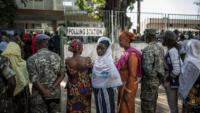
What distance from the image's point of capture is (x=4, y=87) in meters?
5.64

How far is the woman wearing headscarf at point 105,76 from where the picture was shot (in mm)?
6766

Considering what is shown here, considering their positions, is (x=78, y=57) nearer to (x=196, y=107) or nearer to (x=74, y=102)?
(x=74, y=102)

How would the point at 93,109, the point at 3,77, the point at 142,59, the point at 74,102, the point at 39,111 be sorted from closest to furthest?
the point at 3,77, the point at 39,111, the point at 74,102, the point at 142,59, the point at 93,109

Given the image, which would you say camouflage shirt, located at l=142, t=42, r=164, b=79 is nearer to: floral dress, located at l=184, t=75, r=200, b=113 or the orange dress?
the orange dress

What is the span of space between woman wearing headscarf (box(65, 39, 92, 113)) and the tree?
26.7 m

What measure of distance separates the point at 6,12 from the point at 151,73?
91.0 feet

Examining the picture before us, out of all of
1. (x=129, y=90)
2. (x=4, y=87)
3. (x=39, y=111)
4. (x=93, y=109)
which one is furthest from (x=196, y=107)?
(x=93, y=109)

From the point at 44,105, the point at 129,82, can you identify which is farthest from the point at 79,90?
the point at 129,82

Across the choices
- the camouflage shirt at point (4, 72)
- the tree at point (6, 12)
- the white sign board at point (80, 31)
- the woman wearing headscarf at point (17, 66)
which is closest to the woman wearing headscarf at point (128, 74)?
the woman wearing headscarf at point (17, 66)

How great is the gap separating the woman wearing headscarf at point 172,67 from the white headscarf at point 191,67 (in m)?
1.02

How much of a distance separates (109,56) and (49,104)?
1174mm

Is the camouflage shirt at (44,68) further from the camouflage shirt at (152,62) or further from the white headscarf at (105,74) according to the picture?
the camouflage shirt at (152,62)

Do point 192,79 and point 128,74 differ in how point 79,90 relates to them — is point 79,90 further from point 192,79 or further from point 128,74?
point 192,79

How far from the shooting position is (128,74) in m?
6.98
